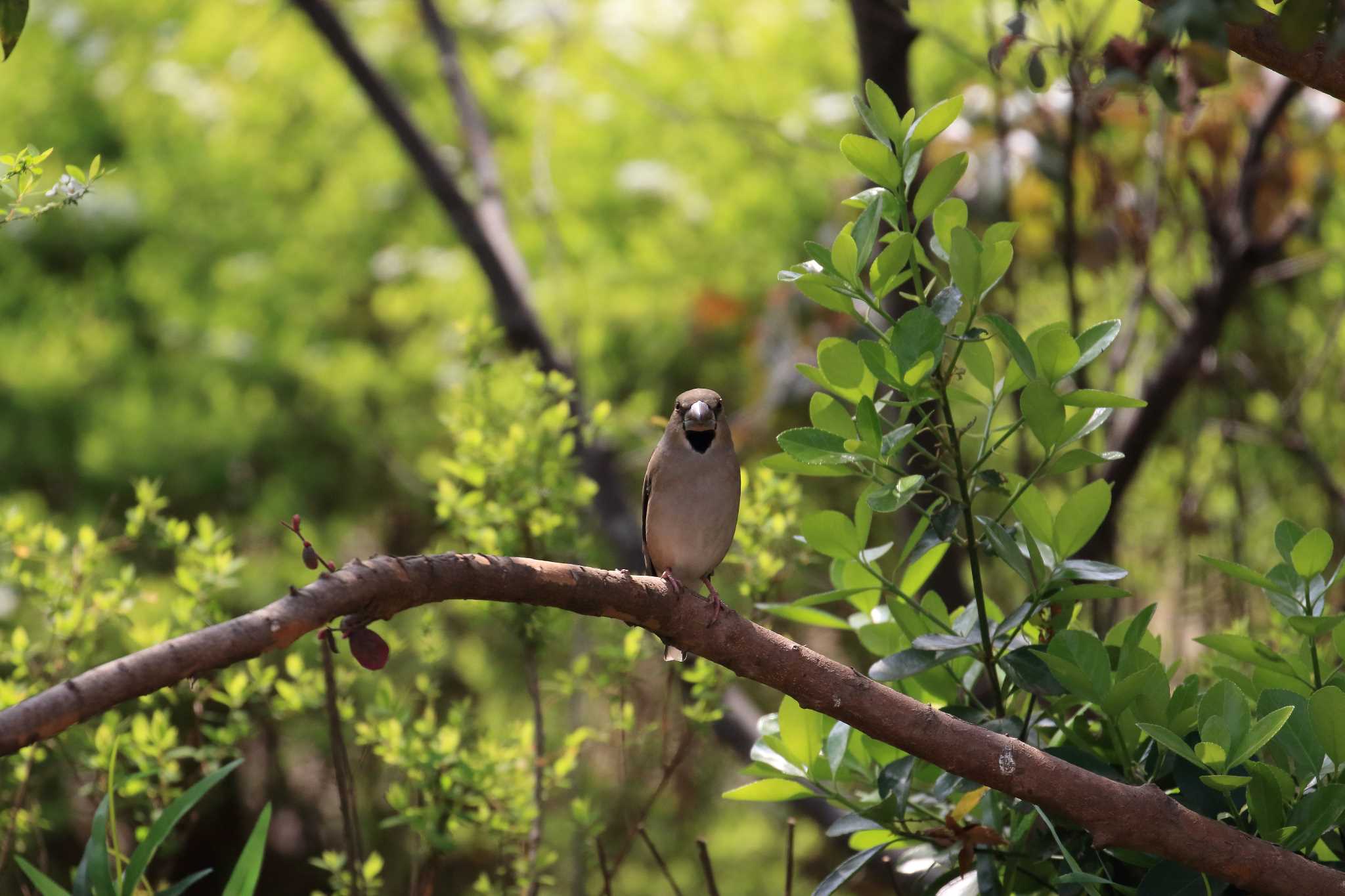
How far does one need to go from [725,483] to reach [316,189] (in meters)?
5.26

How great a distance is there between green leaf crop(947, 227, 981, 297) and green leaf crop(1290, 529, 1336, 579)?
2.42ft

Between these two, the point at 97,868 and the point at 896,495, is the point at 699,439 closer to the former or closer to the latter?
the point at 896,495

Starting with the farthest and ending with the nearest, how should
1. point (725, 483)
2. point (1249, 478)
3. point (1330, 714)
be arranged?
point (1249, 478) < point (725, 483) < point (1330, 714)

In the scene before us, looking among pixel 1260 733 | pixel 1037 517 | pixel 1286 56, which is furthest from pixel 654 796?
pixel 1286 56

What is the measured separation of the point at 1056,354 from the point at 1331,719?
698mm

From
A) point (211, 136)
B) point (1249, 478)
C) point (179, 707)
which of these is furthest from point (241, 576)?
point (1249, 478)

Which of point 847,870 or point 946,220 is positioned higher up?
point 946,220

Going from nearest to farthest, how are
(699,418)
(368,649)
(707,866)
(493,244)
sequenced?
(368,649), (707,866), (699,418), (493,244)

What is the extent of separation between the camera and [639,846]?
18.4 feet

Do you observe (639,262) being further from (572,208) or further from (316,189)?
(316,189)

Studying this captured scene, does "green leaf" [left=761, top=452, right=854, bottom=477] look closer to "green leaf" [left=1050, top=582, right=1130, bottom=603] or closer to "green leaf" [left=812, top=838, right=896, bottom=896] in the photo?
A: "green leaf" [left=1050, top=582, right=1130, bottom=603]

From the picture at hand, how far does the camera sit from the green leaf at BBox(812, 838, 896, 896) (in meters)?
2.16

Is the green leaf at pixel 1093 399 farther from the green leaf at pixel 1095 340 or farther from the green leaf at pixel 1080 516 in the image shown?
the green leaf at pixel 1080 516

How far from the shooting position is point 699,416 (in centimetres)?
300
